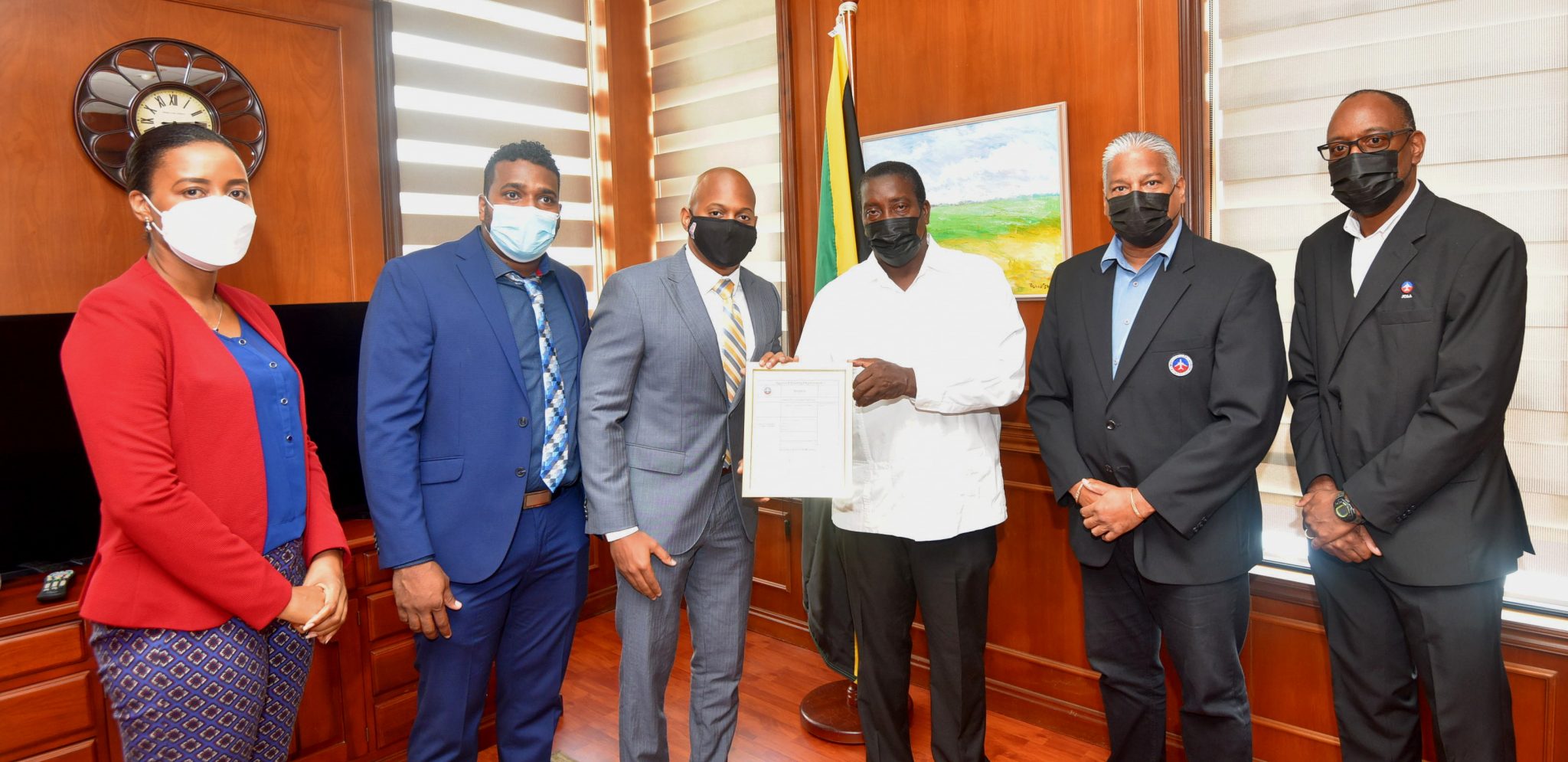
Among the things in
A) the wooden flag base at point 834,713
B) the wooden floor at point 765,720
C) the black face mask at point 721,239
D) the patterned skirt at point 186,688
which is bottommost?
the wooden floor at point 765,720

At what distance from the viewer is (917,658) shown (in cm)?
343

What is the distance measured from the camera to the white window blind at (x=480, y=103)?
362 cm

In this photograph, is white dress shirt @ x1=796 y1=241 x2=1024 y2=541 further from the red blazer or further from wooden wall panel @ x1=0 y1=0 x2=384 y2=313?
wooden wall panel @ x1=0 y1=0 x2=384 y2=313

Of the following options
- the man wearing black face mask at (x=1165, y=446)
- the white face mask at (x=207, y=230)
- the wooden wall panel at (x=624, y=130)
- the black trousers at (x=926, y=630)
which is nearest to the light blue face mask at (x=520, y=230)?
the white face mask at (x=207, y=230)

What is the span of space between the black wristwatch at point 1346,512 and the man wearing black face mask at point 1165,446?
0.62ft

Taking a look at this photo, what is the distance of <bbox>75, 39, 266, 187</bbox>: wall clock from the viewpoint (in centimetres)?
271

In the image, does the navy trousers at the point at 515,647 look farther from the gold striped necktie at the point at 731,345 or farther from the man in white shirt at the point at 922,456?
the man in white shirt at the point at 922,456

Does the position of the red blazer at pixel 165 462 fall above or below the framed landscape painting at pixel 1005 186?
Result: below

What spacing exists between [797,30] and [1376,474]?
2.77 m

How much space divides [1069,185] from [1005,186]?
0.74 feet

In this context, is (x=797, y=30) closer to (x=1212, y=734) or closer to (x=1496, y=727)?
(x=1212, y=734)

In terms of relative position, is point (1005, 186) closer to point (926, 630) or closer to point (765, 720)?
point (926, 630)

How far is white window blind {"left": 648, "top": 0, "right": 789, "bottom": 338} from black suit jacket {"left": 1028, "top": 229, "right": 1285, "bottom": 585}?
199cm

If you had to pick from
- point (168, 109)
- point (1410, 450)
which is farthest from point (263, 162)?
point (1410, 450)
